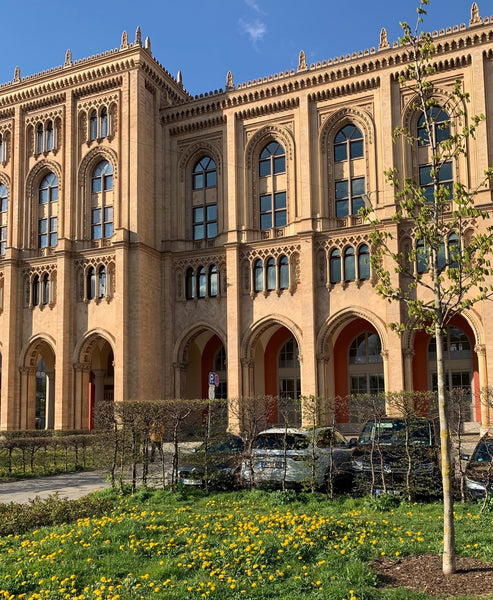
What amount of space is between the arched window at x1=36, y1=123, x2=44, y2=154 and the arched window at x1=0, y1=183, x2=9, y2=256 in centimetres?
321

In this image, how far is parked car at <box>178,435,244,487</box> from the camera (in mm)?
14172

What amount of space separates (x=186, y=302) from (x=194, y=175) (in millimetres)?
7325

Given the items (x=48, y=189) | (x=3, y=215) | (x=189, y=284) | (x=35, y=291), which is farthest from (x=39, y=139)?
(x=189, y=284)

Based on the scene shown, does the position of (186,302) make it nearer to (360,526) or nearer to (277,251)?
(277,251)

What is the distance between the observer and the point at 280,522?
1002cm

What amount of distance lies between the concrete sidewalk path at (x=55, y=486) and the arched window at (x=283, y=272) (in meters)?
15.1

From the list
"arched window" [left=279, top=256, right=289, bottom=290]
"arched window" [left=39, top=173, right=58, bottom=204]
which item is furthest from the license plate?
"arched window" [left=39, top=173, right=58, bottom=204]

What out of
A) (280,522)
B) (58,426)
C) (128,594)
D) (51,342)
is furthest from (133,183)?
(128,594)

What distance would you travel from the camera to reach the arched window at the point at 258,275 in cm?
3216

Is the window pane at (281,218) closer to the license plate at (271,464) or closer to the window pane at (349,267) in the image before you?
the window pane at (349,267)

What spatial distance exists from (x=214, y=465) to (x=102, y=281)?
70.4 ft

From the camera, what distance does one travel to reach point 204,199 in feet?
114

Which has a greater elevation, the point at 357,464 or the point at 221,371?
the point at 221,371

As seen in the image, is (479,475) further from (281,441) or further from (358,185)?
(358,185)
